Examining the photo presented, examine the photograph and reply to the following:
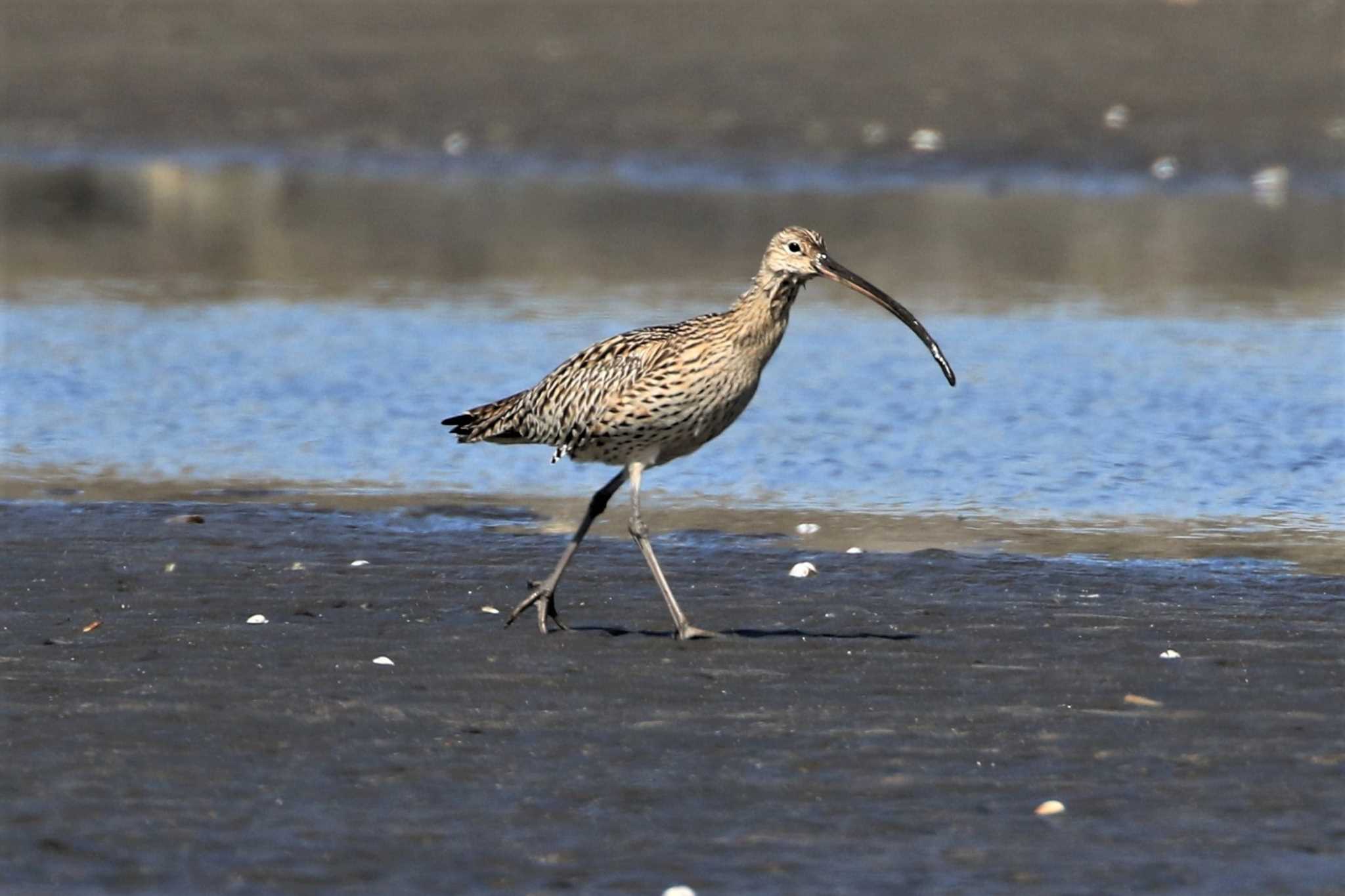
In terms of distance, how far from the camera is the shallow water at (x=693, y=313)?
10.6 metres

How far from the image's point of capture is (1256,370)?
43.8 ft

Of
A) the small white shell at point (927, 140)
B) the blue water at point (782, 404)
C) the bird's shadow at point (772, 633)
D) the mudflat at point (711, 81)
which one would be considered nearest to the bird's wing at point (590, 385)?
the bird's shadow at point (772, 633)

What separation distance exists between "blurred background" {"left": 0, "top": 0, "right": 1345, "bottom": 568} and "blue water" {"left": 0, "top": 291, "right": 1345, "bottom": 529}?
41mm

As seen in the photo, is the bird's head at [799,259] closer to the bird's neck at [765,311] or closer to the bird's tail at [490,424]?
the bird's neck at [765,311]

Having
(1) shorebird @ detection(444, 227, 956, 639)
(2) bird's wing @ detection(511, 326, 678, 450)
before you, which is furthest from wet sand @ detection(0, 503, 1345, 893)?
(2) bird's wing @ detection(511, 326, 678, 450)

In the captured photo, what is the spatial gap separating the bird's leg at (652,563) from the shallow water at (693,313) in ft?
5.52

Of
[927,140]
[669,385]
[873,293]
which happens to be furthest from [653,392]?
[927,140]

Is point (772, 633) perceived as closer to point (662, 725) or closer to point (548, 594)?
point (548, 594)

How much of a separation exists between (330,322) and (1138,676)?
30.9ft

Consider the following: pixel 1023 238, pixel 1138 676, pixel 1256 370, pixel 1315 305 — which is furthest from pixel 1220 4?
pixel 1138 676

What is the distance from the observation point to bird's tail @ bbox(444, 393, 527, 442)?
8.38m

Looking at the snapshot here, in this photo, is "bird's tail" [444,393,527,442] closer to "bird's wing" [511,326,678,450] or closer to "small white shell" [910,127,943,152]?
"bird's wing" [511,326,678,450]

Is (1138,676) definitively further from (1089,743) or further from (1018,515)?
(1018,515)

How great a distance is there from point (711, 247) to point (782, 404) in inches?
260
